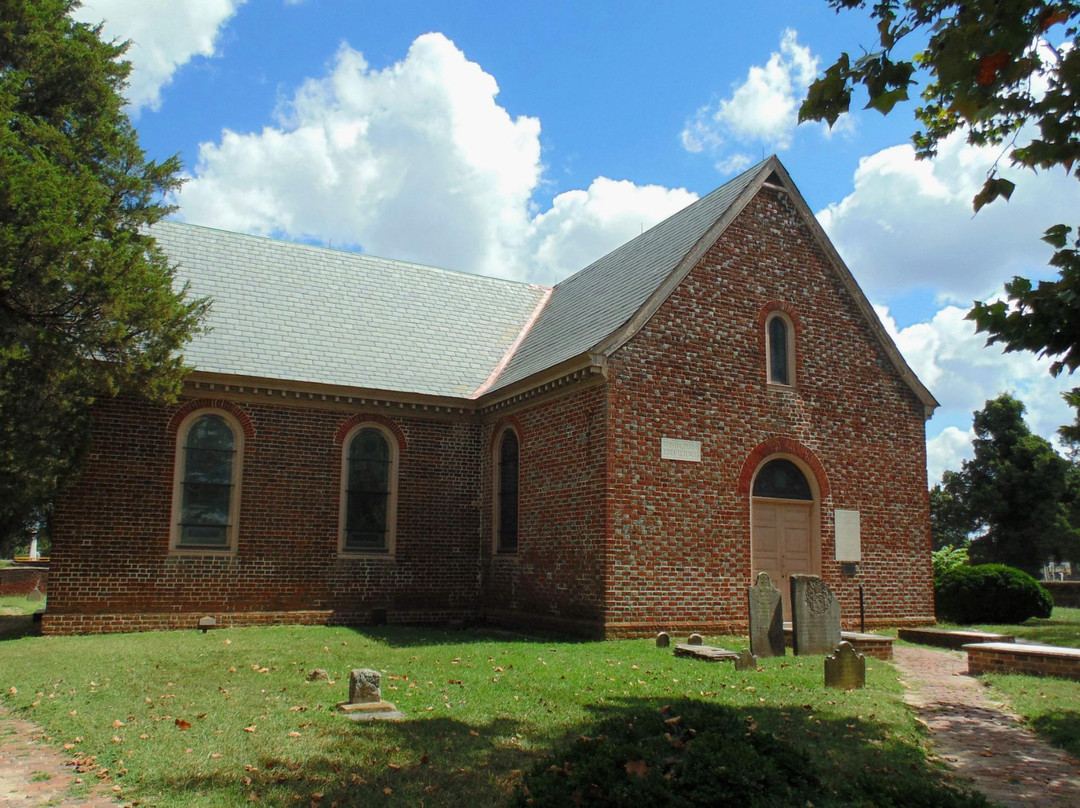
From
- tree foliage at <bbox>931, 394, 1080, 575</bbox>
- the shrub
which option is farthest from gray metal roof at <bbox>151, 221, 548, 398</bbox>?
tree foliage at <bbox>931, 394, 1080, 575</bbox>

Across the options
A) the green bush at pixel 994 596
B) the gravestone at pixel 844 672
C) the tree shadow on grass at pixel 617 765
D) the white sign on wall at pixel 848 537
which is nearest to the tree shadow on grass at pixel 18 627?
the tree shadow on grass at pixel 617 765

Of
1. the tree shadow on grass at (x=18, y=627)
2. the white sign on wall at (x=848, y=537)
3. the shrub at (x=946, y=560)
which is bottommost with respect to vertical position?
the tree shadow on grass at (x=18, y=627)

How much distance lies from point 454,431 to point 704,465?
5.57 metres

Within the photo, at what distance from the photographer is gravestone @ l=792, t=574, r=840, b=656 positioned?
12383 millimetres

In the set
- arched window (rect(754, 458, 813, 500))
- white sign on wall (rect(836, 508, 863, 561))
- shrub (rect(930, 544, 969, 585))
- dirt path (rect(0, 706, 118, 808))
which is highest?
arched window (rect(754, 458, 813, 500))

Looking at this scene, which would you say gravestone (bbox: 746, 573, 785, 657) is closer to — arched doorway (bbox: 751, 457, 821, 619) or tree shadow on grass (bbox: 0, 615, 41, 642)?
arched doorway (bbox: 751, 457, 821, 619)

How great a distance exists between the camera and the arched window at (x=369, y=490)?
17875 mm

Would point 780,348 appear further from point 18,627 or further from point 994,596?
point 18,627

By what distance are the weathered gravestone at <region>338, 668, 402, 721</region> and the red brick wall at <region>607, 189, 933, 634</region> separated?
668 centimetres

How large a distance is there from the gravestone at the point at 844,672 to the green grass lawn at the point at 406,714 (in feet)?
0.66

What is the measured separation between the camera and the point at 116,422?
16203mm

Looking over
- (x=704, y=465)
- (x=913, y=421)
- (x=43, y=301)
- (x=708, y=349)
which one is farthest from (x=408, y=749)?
(x=913, y=421)

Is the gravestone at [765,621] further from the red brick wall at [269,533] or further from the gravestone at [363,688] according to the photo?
the red brick wall at [269,533]

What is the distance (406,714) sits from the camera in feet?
27.2
